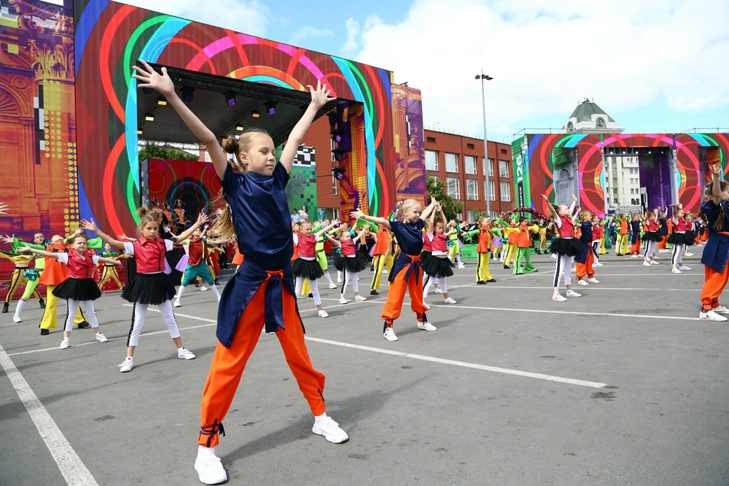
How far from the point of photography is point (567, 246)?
10312mm

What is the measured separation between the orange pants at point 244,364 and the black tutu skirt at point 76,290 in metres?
6.17

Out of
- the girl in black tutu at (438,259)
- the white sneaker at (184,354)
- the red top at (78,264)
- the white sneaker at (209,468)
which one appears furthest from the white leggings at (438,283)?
the white sneaker at (209,468)

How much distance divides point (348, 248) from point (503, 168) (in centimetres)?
5803

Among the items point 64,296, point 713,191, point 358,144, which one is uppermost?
point 358,144

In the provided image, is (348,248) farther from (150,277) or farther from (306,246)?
(150,277)

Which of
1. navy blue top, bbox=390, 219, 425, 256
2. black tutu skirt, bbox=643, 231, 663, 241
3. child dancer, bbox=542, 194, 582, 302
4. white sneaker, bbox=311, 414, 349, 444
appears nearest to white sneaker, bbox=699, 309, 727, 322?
child dancer, bbox=542, 194, 582, 302

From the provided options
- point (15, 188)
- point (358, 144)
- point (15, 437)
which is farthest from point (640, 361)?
point (358, 144)

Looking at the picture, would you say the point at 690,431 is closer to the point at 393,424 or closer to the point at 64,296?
the point at 393,424

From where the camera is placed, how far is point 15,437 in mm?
3818

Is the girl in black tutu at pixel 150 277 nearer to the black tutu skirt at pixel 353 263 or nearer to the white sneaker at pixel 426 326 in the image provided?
the white sneaker at pixel 426 326

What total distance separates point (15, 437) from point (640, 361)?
215 inches

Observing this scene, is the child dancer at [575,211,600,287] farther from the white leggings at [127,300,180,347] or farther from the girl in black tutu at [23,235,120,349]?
the girl in black tutu at [23,235,120,349]

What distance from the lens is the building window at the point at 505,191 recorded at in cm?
6681

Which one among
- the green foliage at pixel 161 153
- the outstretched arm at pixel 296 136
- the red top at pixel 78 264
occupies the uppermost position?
the green foliage at pixel 161 153
